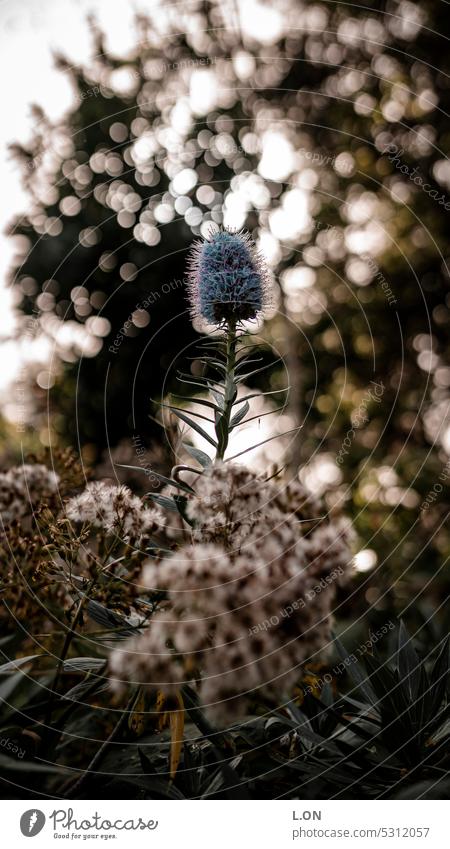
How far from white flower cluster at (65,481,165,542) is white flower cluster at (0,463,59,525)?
0.24m

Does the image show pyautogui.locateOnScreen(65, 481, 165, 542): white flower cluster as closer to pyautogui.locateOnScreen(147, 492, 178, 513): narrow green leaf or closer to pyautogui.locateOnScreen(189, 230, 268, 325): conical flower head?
pyautogui.locateOnScreen(147, 492, 178, 513): narrow green leaf

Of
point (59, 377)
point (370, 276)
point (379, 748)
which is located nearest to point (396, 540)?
point (370, 276)

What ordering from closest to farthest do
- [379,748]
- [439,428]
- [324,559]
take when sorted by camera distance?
[324,559] < [379,748] < [439,428]

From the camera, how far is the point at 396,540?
3391 millimetres

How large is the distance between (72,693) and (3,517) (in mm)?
410

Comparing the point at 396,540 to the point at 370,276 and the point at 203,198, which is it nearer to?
the point at 370,276

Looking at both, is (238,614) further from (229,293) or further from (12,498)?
(12,498)

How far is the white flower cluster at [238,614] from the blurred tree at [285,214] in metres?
0.62

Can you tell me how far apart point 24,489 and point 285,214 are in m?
1.45

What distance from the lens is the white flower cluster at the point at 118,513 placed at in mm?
1005

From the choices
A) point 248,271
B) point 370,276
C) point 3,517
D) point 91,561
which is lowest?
point 91,561
